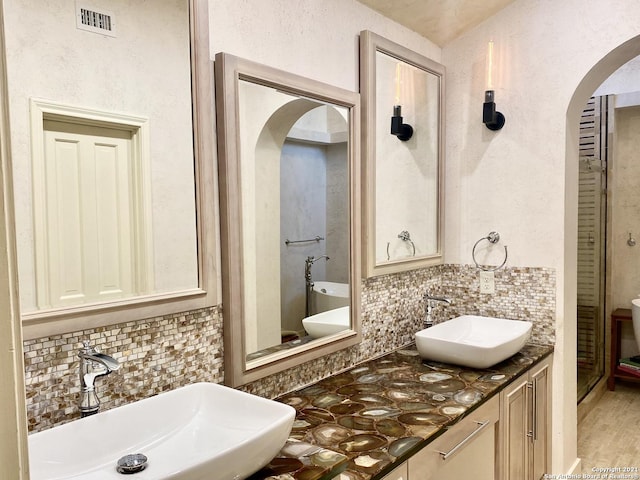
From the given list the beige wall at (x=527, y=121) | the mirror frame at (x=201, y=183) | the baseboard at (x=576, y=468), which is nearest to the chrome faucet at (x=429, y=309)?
the beige wall at (x=527, y=121)

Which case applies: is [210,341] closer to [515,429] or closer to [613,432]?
[515,429]

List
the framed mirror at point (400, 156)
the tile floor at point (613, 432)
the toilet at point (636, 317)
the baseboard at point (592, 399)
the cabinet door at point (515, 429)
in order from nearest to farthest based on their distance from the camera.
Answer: the cabinet door at point (515, 429) → the framed mirror at point (400, 156) → the tile floor at point (613, 432) → the baseboard at point (592, 399) → the toilet at point (636, 317)

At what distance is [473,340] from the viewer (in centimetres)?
253

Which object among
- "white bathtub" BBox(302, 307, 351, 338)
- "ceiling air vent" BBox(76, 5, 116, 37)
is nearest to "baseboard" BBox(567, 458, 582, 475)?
"white bathtub" BBox(302, 307, 351, 338)

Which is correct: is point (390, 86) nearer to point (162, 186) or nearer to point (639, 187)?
point (162, 186)

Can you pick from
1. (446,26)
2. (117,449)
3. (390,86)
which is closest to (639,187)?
(446,26)

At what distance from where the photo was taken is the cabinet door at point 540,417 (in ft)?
7.60

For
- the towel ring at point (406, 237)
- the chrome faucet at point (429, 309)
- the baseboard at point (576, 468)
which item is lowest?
the baseboard at point (576, 468)

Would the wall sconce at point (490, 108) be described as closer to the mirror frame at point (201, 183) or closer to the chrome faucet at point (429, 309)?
the chrome faucet at point (429, 309)

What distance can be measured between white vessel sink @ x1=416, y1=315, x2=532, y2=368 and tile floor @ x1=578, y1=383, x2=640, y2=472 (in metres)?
1.02

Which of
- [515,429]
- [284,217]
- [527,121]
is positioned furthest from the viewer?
[527,121]

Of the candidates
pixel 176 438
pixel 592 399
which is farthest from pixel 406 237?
pixel 592 399

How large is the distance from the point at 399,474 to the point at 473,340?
1.26 meters

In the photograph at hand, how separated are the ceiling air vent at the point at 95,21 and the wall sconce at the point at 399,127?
136 centimetres
